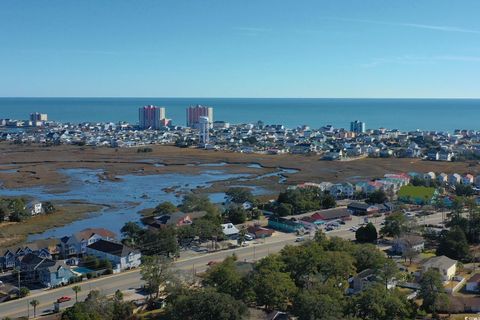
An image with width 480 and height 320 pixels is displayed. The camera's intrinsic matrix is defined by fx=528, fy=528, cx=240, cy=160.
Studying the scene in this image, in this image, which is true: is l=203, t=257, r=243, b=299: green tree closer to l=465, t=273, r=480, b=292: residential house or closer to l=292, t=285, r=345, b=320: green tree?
l=292, t=285, r=345, b=320: green tree

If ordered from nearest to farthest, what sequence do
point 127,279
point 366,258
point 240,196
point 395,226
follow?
point 366,258 < point 127,279 < point 395,226 < point 240,196

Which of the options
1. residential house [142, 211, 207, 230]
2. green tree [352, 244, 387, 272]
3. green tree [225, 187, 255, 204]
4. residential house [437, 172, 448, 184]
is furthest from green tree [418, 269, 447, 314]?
residential house [437, 172, 448, 184]

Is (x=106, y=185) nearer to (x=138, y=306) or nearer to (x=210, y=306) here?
(x=138, y=306)

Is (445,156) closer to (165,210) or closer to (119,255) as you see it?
(165,210)

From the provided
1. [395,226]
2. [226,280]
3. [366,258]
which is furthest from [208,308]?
[395,226]

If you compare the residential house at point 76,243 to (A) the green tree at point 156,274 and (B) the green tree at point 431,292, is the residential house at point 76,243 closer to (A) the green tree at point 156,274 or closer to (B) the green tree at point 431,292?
(A) the green tree at point 156,274

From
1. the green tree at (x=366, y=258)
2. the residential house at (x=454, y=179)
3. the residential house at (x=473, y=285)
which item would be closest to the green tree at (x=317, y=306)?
the green tree at (x=366, y=258)

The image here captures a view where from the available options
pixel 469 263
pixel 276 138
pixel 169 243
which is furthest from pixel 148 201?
pixel 276 138
